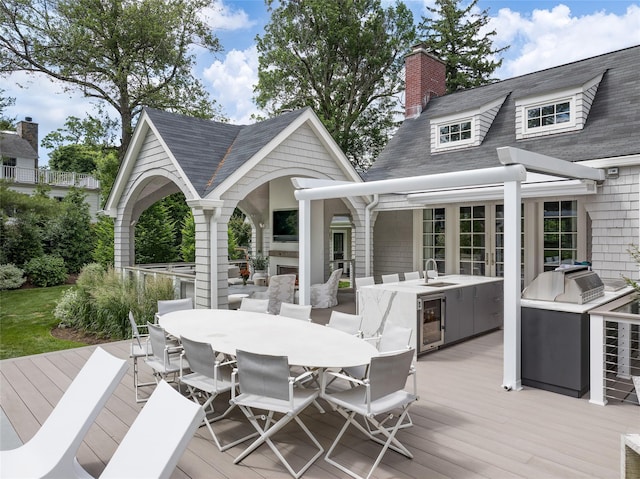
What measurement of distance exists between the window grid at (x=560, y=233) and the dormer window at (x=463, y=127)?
2741mm

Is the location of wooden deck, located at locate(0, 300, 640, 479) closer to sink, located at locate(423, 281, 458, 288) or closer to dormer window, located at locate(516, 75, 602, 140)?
sink, located at locate(423, 281, 458, 288)

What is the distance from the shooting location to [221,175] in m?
8.62

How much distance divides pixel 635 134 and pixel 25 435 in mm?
10099

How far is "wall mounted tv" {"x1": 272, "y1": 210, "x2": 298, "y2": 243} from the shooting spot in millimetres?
12383

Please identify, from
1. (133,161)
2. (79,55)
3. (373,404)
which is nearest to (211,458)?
(373,404)

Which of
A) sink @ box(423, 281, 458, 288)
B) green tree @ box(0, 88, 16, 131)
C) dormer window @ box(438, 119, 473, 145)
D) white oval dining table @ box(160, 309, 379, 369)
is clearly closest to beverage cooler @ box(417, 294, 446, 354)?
sink @ box(423, 281, 458, 288)

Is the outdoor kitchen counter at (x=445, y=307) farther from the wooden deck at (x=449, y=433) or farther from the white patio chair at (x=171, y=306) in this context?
the white patio chair at (x=171, y=306)

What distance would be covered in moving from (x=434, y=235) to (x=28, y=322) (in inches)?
401

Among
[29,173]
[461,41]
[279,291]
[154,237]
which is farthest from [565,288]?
[29,173]

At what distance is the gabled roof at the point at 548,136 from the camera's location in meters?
8.52

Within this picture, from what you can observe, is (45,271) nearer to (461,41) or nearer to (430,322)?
(430,322)

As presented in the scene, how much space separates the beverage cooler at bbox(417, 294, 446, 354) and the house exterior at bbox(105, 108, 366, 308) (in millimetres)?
3404

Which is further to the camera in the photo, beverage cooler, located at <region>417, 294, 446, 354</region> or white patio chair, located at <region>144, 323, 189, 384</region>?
beverage cooler, located at <region>417, 294, 446, 354</region>

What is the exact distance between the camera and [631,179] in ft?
24.6
